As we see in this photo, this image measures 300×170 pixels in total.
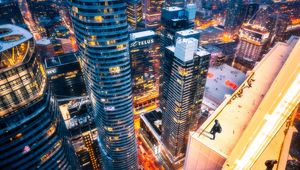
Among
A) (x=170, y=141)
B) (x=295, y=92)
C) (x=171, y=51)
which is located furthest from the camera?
(x=170, y=141)

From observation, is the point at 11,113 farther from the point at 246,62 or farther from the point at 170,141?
the point at 246,62

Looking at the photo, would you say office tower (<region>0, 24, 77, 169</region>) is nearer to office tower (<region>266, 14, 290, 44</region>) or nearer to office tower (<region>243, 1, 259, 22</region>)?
office tower (<region>266, 14, 290, 44</region>)

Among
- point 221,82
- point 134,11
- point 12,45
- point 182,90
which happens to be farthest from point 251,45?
point 12,45

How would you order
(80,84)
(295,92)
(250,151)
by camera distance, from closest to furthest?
(250,151) → (295,92) → (80,84)

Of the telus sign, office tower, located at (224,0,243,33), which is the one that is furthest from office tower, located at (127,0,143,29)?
office tower, located at (224,0,243,33)

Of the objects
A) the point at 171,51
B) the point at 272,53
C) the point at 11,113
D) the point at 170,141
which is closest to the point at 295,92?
the point at 272,53

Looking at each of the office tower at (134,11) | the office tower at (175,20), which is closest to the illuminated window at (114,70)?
the office tower at (175,20)

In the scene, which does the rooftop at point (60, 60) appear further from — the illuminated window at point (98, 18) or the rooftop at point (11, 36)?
the rooftop at point (11, 36)
